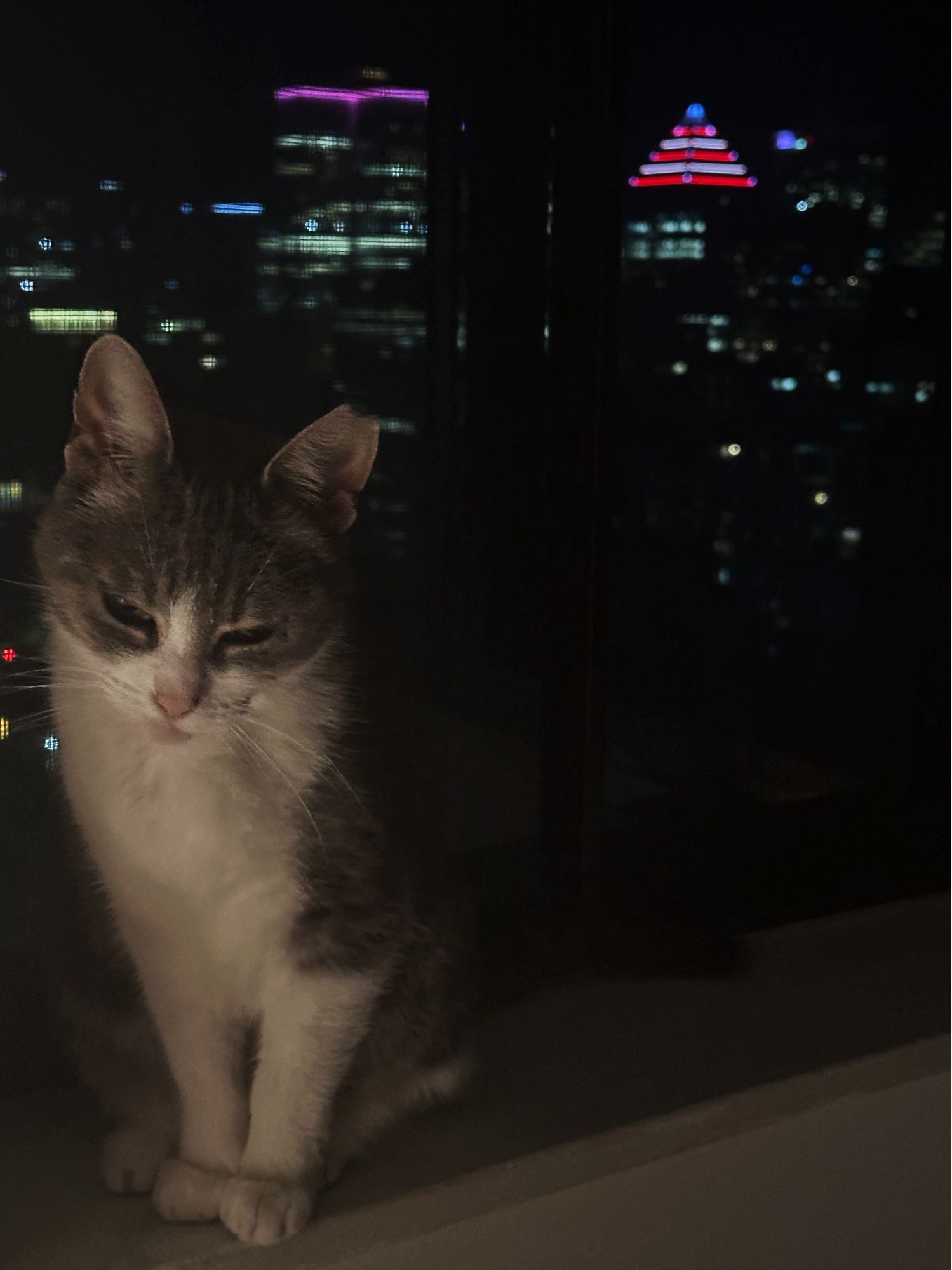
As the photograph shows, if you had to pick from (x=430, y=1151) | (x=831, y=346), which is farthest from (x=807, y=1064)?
(x=831, y=346)

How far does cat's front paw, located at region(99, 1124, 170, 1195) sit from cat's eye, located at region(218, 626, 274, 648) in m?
0.44

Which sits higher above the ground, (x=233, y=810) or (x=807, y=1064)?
(x=233, y=810)

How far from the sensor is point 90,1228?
3.36 ft

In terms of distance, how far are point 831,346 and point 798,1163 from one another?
947mm

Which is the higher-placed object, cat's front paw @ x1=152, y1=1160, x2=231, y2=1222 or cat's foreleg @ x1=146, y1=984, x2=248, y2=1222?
cat's foreleg @ x1=146, y1=984, x2=248, y2=1222

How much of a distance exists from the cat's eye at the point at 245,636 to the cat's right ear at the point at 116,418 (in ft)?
0.50

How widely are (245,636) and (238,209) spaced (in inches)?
14.3

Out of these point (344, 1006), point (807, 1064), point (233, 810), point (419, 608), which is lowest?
point (807, 1064)

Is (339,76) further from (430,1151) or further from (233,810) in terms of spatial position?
(430,1151)

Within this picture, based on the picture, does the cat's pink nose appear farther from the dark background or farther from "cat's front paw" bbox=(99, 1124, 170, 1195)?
"cat's front paw" bbox=(99, 1124, 170, 1195)

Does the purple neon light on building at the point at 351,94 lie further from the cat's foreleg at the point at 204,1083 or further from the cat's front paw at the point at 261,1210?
the cat's front paw at the point at 261,1210

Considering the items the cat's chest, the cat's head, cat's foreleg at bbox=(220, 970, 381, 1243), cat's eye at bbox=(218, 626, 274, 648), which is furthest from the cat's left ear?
cat's foreleg at bbox=(220, 970, 381, 1243)

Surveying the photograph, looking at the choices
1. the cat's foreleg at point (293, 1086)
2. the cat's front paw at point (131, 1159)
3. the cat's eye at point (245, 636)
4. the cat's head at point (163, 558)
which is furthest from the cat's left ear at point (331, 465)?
the cat's front paw at point (131, 1159)

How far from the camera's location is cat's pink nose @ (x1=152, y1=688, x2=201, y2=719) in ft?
3.19
